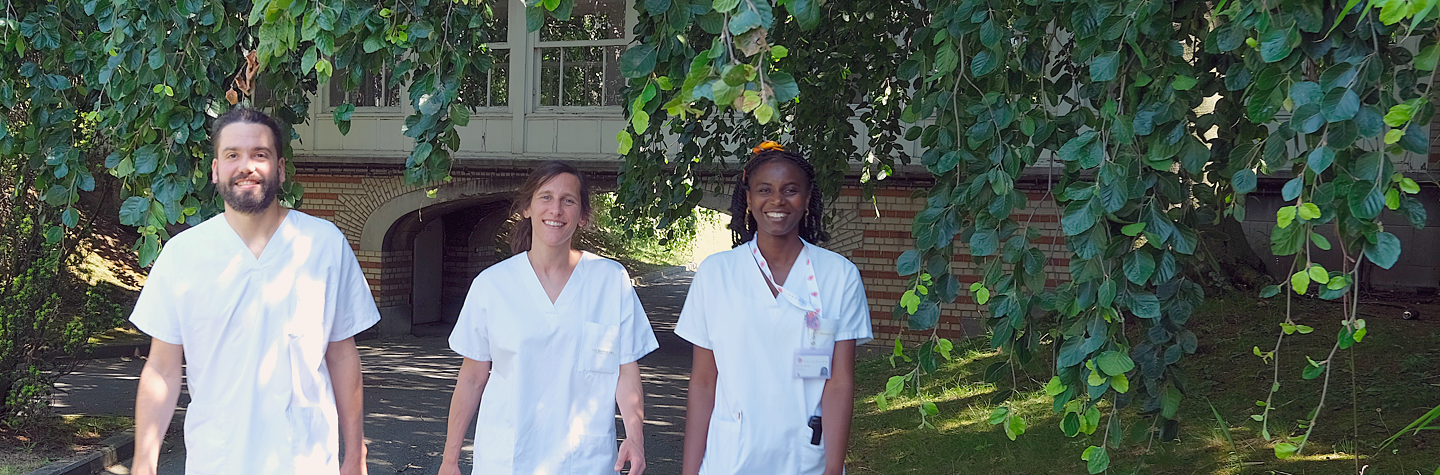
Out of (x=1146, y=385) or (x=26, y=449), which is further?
(x=26, y=449)

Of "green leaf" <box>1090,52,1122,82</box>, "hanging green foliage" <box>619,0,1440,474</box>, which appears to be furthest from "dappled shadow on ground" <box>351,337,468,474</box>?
"green leaf" <box>1090,52,1122,82</box>

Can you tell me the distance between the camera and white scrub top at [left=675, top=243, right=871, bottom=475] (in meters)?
2.60

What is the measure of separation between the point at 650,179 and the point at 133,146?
252 centimetres

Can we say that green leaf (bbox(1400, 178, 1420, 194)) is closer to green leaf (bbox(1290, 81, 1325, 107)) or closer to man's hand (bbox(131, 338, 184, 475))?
green leaf (bbox(1290, 81, 1325, 107))

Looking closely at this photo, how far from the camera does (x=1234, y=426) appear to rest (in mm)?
5918

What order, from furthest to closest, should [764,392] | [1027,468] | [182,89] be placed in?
[1027,468] → [182,89] → [764,392]

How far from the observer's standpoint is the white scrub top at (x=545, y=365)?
2.68 m

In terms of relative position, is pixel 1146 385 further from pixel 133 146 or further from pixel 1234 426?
pixel 1234 426

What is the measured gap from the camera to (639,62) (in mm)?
2309

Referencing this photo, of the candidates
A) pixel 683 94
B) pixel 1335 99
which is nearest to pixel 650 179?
pixel 683 94

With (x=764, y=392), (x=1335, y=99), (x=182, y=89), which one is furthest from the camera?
(x=182, y=89)

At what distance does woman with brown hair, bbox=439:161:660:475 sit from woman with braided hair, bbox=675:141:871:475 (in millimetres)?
173

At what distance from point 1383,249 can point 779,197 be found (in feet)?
4.25

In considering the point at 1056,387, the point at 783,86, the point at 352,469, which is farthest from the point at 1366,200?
the point at 352,469
